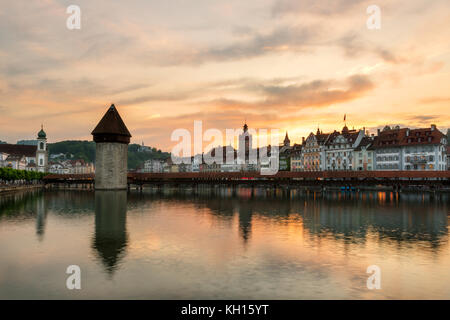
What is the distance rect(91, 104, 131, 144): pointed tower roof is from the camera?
6331 cm

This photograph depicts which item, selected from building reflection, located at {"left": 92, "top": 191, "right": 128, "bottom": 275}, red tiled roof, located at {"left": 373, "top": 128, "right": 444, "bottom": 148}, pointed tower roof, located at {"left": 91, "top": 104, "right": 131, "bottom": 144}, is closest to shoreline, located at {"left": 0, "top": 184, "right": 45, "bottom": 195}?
pointed tower roof, located at {"left": 91, "top": 104, "right": 131, "bottom": 144}

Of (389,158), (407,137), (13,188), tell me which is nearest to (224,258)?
(13,188)

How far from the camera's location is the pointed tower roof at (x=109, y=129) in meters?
63.3

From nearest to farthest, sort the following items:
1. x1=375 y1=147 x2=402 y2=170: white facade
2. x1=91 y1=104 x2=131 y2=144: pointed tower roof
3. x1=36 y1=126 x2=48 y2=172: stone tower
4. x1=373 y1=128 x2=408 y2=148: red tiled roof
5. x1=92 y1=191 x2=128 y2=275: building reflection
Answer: x1=92 y1=191 x2=128 y2=275: building reflection
x1=91 y1=104 x2=131 y2=144: pointed tower roof
x1=375 y1=147 x2=402 y2=170: white facade
x1=373 y1=128 x2=408 y2=148: red tiled roof
x1=36 y1=126 x2=48 y2=172: stone tower

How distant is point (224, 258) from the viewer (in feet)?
46.0

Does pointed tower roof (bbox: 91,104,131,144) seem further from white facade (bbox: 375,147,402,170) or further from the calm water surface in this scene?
white facade (bbox: 375,147,402,170)

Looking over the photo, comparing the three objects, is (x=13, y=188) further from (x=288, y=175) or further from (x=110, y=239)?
(x=110, y=239)

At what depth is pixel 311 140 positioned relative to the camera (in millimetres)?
95875

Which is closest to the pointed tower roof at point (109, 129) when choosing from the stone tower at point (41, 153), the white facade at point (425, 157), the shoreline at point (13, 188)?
the shoreline at point (13, 188)

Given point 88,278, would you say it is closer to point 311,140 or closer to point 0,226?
point 0,226

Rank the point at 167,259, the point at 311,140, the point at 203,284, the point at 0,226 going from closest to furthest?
1. the point at 203,284
2. the point at 167,259
3. the point at 0,226
4. the point at 311,140
